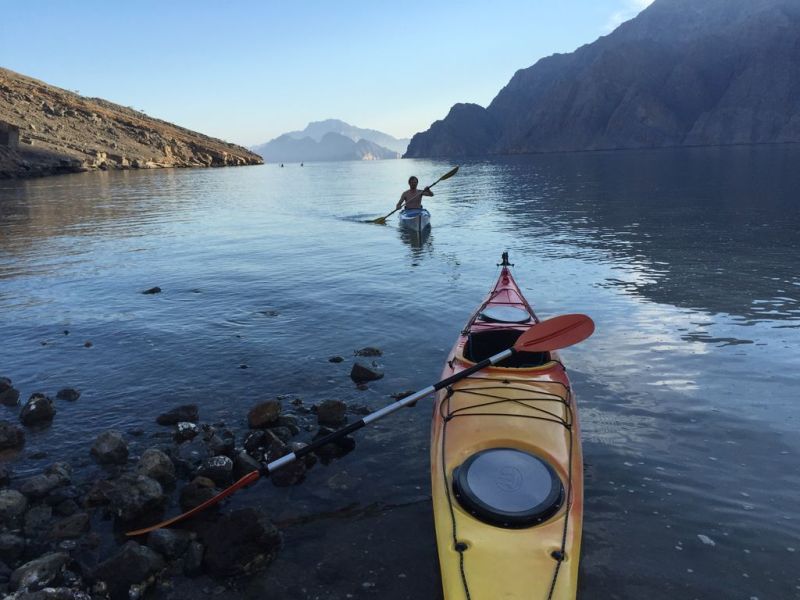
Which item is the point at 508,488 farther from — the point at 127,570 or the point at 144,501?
the point at 144,501

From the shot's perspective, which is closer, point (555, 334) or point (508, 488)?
point (508, 488)

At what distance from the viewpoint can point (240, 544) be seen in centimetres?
535

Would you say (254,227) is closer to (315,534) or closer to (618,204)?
(618,204)

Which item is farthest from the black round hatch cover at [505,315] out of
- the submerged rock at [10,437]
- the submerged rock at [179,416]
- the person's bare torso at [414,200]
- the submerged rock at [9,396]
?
the person's bare torso at [414,200]

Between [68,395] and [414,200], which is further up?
[414,200]

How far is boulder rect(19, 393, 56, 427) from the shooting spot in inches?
316

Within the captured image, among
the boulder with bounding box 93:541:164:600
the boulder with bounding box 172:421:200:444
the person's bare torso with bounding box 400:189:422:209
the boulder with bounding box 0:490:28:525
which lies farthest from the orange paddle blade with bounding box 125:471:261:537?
the person's bare torso with bounding box 400:189:422:209

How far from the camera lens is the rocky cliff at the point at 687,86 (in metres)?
145

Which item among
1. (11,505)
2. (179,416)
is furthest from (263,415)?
(11,505)

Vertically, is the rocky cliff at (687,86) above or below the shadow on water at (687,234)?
above

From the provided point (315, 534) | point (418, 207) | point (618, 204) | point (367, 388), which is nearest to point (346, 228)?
point (418, 207)

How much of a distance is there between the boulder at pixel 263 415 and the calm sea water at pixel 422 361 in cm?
42

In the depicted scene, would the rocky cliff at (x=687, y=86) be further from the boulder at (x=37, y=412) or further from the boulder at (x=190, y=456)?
the boulder at (x=37, y=412)

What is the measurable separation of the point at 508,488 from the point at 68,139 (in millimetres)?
98636
